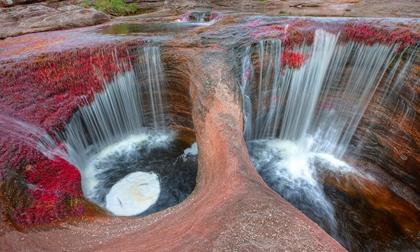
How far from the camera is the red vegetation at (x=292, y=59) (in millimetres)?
7207

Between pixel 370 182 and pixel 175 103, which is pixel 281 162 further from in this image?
pixel 175 103

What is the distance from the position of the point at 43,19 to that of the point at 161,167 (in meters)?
8.02

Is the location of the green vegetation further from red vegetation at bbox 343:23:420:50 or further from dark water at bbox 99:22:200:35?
red vegetation at bbox 343:23:420:50

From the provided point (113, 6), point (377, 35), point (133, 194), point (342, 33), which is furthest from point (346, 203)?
point (113, 6)

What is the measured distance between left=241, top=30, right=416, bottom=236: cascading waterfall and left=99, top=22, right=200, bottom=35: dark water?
3.32m

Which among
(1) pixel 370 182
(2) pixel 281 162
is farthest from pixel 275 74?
(1) pixel 370 182

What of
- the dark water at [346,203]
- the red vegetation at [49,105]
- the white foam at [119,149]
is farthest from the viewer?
the white foam at [119,149]

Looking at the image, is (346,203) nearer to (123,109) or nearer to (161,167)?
(161,167)

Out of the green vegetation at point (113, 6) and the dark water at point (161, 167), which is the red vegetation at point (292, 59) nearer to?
the dark water at point (161, 167)

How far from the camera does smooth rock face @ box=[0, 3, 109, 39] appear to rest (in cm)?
1012

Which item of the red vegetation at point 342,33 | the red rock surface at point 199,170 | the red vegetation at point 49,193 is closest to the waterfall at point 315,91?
the red vegetation at point 342,33

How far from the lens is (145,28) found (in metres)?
9.61

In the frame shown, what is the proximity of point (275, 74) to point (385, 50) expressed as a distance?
2.48 m

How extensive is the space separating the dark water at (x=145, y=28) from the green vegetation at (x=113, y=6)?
3.18m
